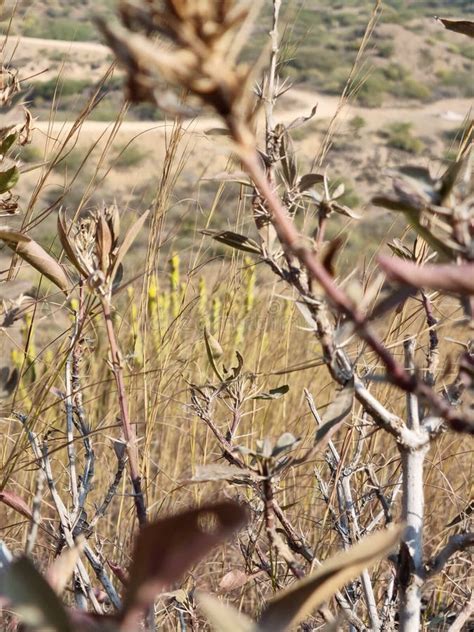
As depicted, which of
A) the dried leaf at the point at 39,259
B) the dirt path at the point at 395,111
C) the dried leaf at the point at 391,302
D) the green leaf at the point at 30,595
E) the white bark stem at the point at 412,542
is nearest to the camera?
the green leaf at the point at 30,595

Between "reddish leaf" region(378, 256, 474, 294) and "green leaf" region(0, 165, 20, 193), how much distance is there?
392 mm

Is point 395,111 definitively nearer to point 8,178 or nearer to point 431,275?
point 8,178

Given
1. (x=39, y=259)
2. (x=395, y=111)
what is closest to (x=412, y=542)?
(x=39, y=259)

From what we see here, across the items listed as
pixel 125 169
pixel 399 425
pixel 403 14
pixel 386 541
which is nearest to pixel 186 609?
pixel 399 425

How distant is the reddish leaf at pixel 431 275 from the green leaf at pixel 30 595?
0.14m

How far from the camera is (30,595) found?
0.78ft

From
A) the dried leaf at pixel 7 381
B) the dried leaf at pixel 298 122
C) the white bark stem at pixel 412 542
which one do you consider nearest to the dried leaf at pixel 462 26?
the dried leaf at pixel 298 122

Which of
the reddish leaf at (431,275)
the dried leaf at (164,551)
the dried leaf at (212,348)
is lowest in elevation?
the dried leaf at (212,348)

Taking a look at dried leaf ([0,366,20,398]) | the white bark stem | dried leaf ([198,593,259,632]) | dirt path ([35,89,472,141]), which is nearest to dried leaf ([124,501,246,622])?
dried leaf ([198,593,259,632])

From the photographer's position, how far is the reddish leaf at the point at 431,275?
266 millimetres

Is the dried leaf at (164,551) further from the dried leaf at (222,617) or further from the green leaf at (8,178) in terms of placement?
the green leaf at (8,178)

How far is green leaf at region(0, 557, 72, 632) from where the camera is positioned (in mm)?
236

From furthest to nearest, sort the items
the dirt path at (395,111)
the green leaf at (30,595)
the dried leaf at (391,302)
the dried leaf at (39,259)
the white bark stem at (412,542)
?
the dirt path at (395,111), the dried leaf at (39,259), the white bark stem at (412,542), the dried leaf at (391,302), the green leaf at (30,595)

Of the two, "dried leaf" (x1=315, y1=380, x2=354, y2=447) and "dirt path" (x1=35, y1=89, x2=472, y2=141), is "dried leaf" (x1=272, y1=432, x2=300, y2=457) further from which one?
"dirt path" (x1=35, y1=89, x2=472, y2=141)
